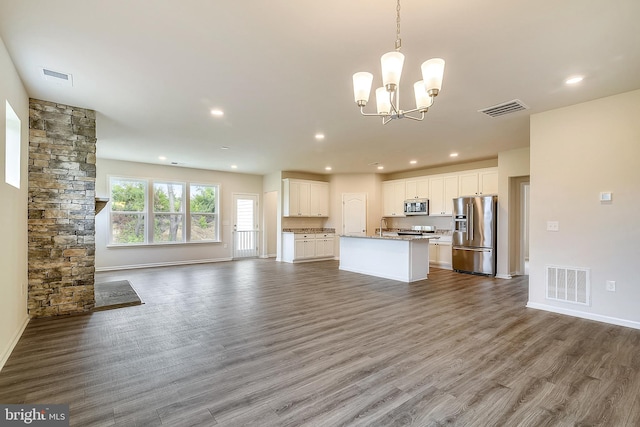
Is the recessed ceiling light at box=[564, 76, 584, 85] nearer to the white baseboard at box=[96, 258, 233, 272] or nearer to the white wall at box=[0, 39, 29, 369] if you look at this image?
the white wall at box=[0, 39, 29, 369]

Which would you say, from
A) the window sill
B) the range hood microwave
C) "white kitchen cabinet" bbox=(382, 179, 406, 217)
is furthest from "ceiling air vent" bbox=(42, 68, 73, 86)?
"white kitchen cabinet" bbox=(382, 179, 406, 217)

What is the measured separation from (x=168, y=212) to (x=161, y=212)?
174mm

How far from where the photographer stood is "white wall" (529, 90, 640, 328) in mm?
3473

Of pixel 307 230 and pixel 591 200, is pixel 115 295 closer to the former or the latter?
pixel 307 230

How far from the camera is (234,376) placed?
2.37 metres

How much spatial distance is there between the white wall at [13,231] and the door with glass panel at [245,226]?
231 inches

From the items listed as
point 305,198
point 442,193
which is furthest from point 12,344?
point 442,193

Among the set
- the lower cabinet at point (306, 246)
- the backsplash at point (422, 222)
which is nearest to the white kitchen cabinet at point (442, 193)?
the backsplash at point (422, 222)

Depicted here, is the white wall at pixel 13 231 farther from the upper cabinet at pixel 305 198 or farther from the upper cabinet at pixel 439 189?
the upper cabinet at pixel 439 189

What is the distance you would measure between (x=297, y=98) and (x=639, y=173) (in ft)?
13.3

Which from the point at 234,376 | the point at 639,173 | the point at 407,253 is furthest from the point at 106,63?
the point at 639,173

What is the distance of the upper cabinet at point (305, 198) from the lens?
8.91 metres

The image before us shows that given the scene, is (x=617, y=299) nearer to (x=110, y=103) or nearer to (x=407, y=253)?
(x=407, y=253)

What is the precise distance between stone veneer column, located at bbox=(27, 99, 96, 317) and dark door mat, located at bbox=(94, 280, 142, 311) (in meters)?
0.24
